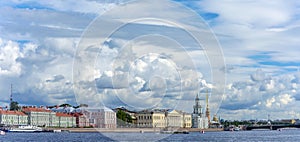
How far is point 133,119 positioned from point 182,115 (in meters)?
20.4

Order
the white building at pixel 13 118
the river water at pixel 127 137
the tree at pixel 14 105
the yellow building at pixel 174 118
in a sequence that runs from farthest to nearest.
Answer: the tree at pixel 14 105, the yellow building at pixel 174 118, the white building at pixel 13 118, the river water at pixel 127 137

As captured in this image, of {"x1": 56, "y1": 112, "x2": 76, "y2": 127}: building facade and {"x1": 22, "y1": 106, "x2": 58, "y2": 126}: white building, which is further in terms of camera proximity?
{"x1": 56, "y1": 112, "x2": 76, "y2": 127}: building facade

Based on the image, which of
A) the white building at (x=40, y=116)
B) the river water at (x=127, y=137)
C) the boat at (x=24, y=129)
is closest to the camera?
the river water at (x=127, y=137)

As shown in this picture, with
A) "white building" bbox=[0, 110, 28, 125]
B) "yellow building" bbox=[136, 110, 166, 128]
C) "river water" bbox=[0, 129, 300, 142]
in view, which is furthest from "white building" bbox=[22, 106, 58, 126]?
"river water" bbox=[0, 129, 300, 142]

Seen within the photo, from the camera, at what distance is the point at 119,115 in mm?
153125

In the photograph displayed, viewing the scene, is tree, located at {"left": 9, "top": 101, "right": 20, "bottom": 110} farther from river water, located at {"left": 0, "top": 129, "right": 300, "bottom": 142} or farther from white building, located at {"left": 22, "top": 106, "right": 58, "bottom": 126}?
river water, located at {"left": 0, "top": 129, "right": 300, "bottom": 142}

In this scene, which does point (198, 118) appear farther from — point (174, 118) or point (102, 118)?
point (102, 118)

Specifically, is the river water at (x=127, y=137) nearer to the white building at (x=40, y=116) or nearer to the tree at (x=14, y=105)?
the white building at (x=40, y=116)

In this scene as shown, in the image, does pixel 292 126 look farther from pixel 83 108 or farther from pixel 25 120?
pixel 25 120

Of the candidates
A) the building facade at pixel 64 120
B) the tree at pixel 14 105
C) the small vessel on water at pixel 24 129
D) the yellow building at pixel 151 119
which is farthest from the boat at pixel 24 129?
the tree at pixel 14 105

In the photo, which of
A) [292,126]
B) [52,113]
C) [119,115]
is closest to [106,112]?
[119,115]

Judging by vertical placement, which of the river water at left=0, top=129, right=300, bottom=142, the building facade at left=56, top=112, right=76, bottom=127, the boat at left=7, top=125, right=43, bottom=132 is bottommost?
the river water at left=0, top=129, right=300, bottom=142

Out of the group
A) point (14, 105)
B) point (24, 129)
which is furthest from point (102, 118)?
point (14, 105)

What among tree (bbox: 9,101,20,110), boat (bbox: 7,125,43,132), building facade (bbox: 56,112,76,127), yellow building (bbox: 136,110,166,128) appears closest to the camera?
boat (bbox: 7,125,43,132)
